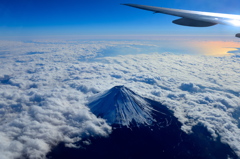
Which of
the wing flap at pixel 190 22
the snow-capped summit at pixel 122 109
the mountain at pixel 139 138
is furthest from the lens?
the snow-capped summit at pixel 122 109

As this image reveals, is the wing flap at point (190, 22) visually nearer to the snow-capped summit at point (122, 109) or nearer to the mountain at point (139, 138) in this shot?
the mountain at point (139, 138)

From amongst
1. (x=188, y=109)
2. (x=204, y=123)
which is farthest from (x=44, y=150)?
(x=188, y=109)

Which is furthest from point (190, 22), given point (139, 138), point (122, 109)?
point (122, 109)

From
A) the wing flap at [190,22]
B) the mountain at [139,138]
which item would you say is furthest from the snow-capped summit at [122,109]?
the wing flap at [190,22]

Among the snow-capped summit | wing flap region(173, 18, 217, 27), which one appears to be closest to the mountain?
the snow-capped summit

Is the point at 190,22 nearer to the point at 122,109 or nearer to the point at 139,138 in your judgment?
the point at 139,138

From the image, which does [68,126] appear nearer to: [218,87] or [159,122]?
[159,122]

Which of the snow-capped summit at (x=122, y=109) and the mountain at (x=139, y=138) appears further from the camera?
the snow-capped summit at (x=122, y=109)

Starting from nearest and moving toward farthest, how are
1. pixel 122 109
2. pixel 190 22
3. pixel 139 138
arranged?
1. pixel 190 22
2. pixel 139 138
3. pixel 122 109

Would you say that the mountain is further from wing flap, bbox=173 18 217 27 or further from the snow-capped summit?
wing flap, bbox=173 18 217 27

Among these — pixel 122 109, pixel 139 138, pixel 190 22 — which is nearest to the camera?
pixel 190 22
